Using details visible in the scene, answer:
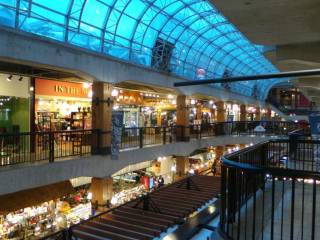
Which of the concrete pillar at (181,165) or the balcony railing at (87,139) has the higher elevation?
the balcony railing at (87,139)

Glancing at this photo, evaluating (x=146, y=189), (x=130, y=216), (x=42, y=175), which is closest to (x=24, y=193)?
(x=42, y=175)

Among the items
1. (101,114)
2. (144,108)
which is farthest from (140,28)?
(144,108)

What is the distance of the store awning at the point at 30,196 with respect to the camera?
13.1 m

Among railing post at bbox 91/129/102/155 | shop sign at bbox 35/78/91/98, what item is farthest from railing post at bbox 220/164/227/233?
shop sign at bbox 35/78/91/98

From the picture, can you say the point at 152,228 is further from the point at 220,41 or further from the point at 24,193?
the point at 220,41

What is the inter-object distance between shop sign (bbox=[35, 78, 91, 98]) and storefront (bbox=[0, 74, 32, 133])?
65cm

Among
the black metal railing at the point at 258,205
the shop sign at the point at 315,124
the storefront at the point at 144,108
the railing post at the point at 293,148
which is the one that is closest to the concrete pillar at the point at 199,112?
the storefront at the point at 144,108

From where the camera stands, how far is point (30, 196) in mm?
13930

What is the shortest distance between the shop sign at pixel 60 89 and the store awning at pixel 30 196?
5540 millimetres

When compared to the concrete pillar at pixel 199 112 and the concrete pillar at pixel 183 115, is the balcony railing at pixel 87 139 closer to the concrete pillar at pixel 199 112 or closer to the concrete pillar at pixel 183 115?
the concrete pillar at pixel 183 115

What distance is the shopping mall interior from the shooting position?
20.0ft

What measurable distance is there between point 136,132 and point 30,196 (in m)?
8.63

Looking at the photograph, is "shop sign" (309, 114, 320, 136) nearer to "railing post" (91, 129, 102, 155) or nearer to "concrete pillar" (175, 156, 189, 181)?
"railing post" (91, 129, 102, 155)

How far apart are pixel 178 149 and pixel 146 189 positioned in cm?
359
